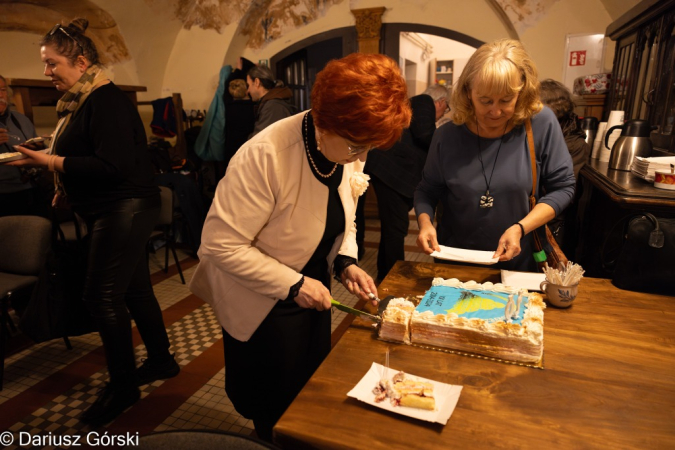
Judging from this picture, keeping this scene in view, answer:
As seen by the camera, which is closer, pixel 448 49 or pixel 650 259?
pixel 650 259

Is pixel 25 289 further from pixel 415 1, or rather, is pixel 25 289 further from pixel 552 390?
pixel 415 1

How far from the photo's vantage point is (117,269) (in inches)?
80.9

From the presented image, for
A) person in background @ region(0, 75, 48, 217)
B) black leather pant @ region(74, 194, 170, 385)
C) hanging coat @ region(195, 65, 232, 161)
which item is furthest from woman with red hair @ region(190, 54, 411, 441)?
hanging coat @ region(195, 65, 232, 161)

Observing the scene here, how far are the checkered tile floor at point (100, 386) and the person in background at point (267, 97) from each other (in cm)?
178

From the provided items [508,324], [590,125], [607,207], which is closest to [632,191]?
[607,207]

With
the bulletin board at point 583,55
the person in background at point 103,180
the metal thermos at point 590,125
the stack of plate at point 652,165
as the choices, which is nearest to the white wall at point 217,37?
the bulletin board at point 583,55

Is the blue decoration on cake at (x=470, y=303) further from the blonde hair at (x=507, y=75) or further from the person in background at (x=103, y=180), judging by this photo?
the person in background at (x=103, y=180)

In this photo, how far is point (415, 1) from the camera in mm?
5113

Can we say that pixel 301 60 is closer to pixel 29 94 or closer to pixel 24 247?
pixel 29 94

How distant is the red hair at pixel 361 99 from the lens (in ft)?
3.43

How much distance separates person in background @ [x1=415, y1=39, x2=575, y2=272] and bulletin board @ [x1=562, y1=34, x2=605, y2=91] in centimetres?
344

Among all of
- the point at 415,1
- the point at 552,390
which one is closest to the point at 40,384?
the point at 552,390

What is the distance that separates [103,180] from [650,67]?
346 cm

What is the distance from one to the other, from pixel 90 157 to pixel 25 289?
114cm
